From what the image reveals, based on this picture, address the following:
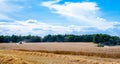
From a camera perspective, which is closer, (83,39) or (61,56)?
(61,56)

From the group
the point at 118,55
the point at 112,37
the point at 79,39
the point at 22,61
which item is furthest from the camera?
the point at 79,39

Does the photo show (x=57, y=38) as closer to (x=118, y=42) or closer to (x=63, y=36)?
(x=63, y=36)

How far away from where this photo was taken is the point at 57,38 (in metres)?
196

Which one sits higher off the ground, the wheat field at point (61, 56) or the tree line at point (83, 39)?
the tree line at point (83, 39)

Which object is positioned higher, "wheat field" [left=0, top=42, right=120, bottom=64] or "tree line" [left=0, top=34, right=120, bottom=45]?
"tree line" [left=0, top=34, right=120, bottom=45]

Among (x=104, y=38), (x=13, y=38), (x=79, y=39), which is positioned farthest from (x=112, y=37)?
(x=13, y=38)

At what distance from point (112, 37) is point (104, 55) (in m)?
88.0

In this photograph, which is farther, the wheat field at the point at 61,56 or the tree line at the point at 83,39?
the tree line at the point at 83,39

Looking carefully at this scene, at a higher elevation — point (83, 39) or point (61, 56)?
point (83, 39)

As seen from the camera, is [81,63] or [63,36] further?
[63,36]

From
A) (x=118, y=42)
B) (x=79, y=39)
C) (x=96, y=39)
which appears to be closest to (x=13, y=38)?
(x=79, y=39)

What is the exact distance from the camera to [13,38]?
200 meters

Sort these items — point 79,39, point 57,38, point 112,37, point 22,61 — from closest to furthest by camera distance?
point 22,61 → point 112,37 → point 79,39 → point 57,38

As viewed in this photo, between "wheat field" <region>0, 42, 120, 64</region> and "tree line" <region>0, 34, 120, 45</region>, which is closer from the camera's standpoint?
"wheat field" <region>0, 42, 120, 64</region>
